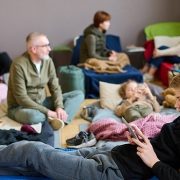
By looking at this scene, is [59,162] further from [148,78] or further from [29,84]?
[148,78]

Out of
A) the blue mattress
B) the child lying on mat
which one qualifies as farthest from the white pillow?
the child lying on mat

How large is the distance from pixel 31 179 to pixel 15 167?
4.4 inches

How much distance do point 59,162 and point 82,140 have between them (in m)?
0.87

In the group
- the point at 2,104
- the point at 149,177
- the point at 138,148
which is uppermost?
the point at 138,148

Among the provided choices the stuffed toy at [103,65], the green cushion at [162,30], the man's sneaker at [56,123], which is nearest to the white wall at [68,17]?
the green cushion at [162,30]

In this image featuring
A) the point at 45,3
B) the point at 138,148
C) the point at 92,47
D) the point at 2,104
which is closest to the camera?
the point at 138,148

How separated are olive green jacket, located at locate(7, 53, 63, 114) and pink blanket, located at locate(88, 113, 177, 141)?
1.51 ft

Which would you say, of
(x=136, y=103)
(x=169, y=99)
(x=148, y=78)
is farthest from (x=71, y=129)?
(x=148, y=78)

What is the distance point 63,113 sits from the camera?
2912mm

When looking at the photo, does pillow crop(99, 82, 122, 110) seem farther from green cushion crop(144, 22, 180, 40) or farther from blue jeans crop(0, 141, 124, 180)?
green cushion crop(144, 22, 180, 40)

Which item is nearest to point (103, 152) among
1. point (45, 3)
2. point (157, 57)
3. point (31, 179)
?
point (31, 179)

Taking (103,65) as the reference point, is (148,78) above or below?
below

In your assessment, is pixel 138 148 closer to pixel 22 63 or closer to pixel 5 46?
pixel 22 63

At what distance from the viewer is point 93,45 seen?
13.0 ft
